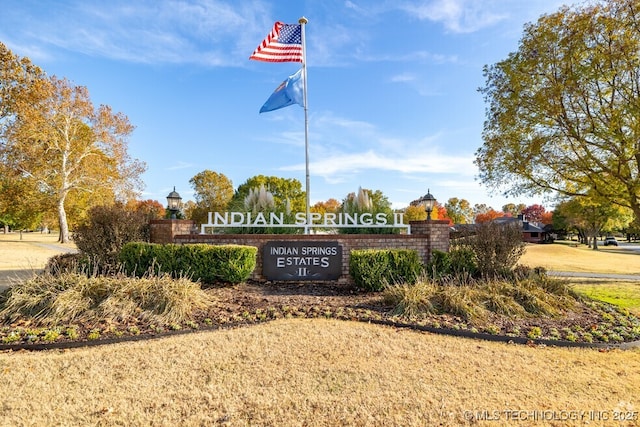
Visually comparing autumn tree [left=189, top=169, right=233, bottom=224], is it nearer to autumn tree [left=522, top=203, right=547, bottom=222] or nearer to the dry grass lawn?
the dry grass lawn

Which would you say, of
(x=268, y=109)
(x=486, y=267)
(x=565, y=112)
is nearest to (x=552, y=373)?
(x=486, y=267)

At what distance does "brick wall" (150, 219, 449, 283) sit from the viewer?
7.69m

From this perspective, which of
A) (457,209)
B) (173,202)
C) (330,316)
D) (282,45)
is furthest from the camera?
(457,209)

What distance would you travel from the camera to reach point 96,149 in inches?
999

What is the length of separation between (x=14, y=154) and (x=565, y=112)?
2977 centimetres

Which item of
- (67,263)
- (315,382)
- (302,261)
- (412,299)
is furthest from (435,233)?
(67,263)

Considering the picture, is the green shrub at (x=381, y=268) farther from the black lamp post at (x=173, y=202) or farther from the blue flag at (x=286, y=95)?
the blue flag at (x=286, y=95)

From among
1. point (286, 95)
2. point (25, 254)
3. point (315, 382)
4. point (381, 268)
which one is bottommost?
point (315, 382)

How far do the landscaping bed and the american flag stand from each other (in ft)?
20.9

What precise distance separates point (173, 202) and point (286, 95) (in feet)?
13.1

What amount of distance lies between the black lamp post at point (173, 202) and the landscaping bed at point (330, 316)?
8.85 ft

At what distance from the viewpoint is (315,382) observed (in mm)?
3221

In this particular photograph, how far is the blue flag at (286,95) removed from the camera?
9.35 m

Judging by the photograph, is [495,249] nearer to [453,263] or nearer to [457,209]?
[453,263]
